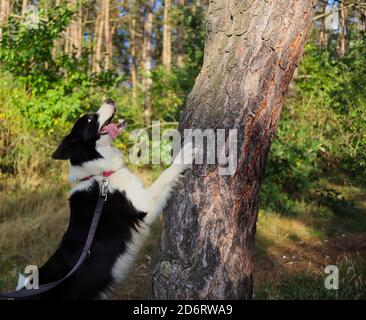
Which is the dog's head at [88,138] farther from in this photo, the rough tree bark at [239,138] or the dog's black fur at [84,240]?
the rough tree bark at [239,138]

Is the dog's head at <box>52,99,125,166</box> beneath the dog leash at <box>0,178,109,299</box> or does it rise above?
above

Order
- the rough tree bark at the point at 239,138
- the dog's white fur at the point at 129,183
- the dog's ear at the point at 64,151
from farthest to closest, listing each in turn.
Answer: the dog's ear at the point at 64,151, the dog's white fur at the point at 129,183, the rough tree bark at the point at 239,138

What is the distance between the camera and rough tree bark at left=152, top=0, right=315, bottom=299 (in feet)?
8.82

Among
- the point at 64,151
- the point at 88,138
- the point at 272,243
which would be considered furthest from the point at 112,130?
the point at 272,243

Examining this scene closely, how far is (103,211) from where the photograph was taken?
3.10m

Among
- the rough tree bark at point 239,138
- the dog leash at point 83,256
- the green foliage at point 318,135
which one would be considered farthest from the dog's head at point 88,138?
the green foliage at point 318,135

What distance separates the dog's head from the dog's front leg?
532 millimetres

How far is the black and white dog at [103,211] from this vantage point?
300cm

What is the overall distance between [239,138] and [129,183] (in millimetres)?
996

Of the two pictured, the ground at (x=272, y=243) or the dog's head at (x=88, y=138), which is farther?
the ground at (x=272, y=243)

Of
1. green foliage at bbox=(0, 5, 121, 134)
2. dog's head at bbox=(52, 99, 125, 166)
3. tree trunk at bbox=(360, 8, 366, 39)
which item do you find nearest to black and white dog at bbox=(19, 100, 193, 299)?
dog's head at bbox=(52, 99, 125, 166)
